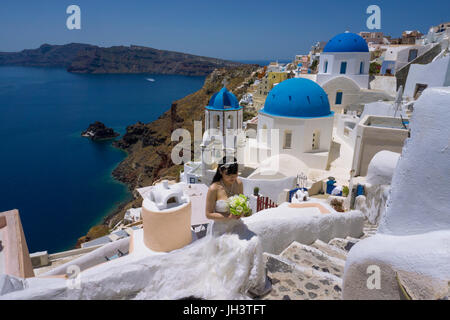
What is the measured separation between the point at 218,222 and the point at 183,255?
590 mm

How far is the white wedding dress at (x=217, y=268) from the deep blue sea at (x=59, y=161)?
30.3 meters

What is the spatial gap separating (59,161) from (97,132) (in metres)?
13.9

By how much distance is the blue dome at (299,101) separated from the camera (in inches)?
585

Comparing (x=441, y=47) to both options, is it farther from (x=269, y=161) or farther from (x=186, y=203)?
(x=186, y=203)

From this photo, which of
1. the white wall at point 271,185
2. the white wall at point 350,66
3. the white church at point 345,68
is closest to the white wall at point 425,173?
the white wall at point 271,185

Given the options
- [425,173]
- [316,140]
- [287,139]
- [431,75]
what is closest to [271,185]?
[287,139]

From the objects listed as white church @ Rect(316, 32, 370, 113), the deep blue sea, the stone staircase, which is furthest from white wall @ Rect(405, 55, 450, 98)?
the deep blue sea

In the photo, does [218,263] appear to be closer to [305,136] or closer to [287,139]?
[305,136]

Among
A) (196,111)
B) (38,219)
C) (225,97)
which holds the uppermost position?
(225,97)

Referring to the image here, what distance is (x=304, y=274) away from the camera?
414 centimetres

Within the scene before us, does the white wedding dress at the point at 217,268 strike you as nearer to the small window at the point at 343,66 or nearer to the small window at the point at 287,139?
the small window at the point at 287,139

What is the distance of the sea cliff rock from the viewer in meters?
64.9

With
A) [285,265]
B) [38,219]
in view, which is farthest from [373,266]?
[38,219]

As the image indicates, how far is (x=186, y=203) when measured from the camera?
4.59m
